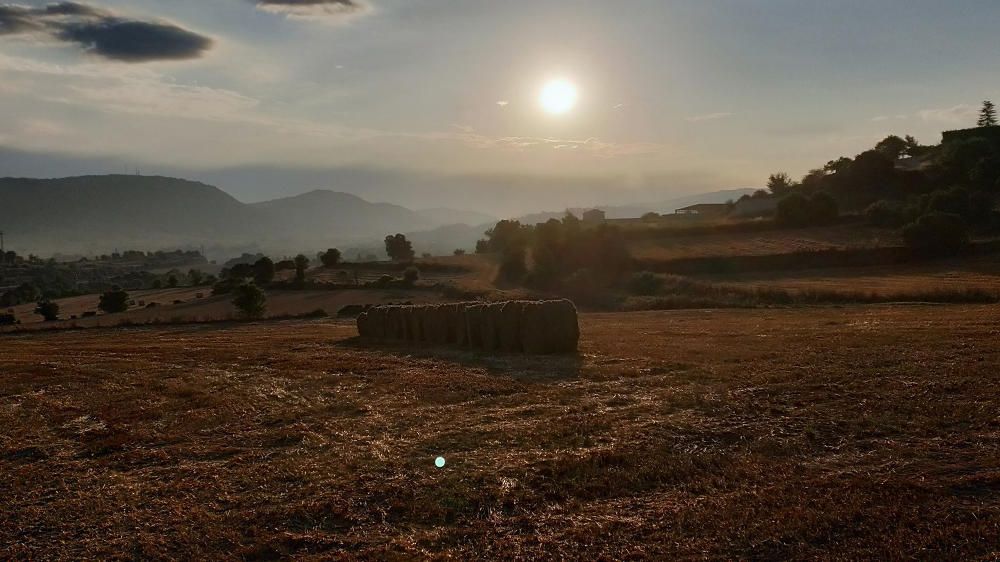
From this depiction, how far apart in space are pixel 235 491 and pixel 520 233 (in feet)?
251

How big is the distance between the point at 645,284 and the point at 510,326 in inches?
1446

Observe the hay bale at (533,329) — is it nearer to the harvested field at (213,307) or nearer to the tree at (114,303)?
the harvested field at (213,307)

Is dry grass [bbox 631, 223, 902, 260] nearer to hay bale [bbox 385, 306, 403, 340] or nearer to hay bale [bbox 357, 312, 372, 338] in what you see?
hay bale [bbox 357, 312, 372, 338]

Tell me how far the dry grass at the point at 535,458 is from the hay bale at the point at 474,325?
459cm

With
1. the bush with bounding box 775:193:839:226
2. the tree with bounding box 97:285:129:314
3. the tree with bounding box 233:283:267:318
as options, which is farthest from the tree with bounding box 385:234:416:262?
the bush with bounding box 775:193:839:226

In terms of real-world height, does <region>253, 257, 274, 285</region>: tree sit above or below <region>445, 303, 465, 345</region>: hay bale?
above

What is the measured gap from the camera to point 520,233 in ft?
284

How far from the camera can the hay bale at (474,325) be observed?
2698 cm

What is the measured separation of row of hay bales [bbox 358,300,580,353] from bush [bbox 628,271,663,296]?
30.4 meters

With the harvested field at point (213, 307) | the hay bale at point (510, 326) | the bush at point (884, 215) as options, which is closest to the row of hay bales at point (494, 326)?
the hay bale at point (510, 326)

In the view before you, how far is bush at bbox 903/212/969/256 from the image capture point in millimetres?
57906

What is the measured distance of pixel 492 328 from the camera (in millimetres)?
26250

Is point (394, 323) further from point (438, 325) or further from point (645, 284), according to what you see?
point (645, 284)

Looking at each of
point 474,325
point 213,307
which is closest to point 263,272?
point 213,307
